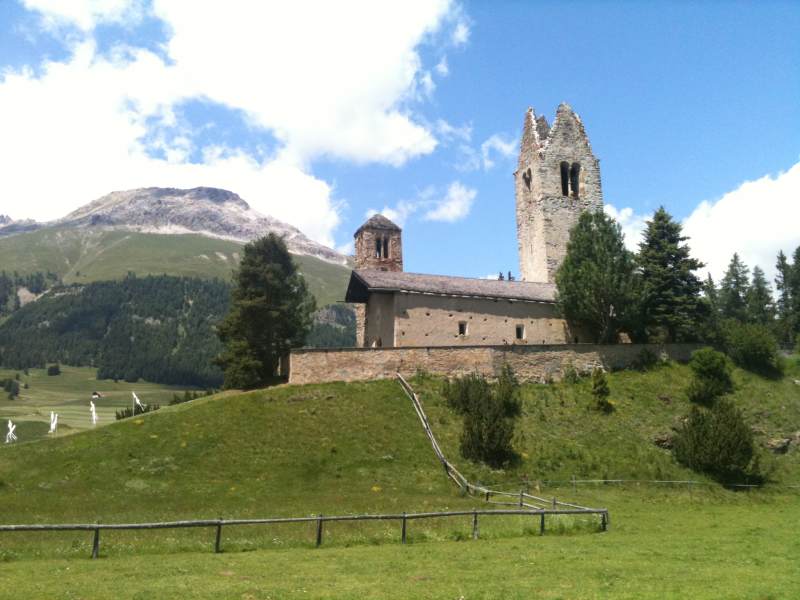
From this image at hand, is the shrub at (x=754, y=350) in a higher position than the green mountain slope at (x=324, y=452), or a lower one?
higher

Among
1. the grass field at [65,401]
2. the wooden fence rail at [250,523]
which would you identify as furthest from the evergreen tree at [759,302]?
the grass field at [65,401]

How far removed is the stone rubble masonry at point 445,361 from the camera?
40.9 m

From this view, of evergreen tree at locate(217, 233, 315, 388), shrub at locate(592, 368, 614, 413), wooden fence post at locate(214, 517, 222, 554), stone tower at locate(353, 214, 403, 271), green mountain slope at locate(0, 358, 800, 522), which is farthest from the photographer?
stone tower at locate(353, 214, 403, 271)

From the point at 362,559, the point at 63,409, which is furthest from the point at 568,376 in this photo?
the point at 63,409

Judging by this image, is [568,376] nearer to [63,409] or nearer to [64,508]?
[64,508]

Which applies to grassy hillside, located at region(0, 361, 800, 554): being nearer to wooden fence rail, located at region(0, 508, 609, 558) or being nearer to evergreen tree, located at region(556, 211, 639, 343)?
wooden fence rail, located at region(0, 508, 609, 558)

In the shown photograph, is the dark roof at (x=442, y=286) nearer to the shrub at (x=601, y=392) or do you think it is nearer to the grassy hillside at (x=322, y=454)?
the grassy hillside at (x=322, y=454)

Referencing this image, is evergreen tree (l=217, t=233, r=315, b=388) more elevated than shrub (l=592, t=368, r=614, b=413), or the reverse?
evergreen tree (l=217, t=233, r=315, b=388)

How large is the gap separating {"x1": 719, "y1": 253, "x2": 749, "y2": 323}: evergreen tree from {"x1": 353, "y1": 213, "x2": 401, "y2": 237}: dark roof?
53.0 meters

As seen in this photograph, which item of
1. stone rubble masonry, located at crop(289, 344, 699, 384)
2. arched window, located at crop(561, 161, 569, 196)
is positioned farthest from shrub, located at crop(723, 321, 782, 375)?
arched window, located at crop(561, 161, 569, 196)

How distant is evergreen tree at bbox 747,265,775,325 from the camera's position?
82.9 meters

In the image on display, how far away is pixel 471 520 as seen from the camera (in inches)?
913

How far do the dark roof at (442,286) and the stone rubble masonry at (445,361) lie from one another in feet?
18.4

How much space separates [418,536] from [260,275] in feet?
105
